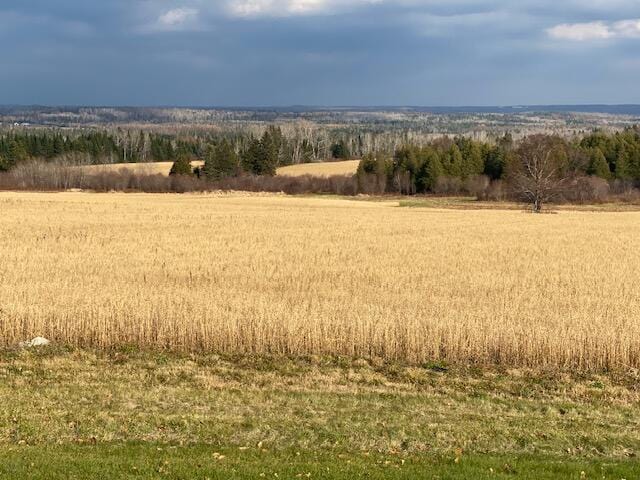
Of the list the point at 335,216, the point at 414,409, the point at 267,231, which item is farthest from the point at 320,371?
the point at 335,216

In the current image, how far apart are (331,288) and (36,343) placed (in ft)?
34.1

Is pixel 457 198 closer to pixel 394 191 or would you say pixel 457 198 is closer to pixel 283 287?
pixel 394 191

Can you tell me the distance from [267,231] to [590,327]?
1109 inches

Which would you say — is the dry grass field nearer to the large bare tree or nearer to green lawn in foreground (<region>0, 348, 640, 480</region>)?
the large bare tree

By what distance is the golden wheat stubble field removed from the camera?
53.4ft

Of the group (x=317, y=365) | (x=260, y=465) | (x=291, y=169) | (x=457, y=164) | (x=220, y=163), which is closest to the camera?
(x=260, y=465)

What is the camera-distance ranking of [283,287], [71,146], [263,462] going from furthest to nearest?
[71,146]
[283,287]
[263,462]

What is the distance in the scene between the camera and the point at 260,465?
850 cm

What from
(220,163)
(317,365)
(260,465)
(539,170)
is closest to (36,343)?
(317,365)

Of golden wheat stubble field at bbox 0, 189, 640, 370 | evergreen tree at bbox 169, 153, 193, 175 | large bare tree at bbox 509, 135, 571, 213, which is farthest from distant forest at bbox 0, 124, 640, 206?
golden wheat stubble field at bbox 0, 189, 640, 370

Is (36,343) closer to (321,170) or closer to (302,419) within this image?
(302,419)

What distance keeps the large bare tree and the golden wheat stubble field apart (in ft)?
76.1

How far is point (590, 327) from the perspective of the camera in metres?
16.5

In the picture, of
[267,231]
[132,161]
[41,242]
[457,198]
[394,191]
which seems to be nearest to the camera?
[41,242]
